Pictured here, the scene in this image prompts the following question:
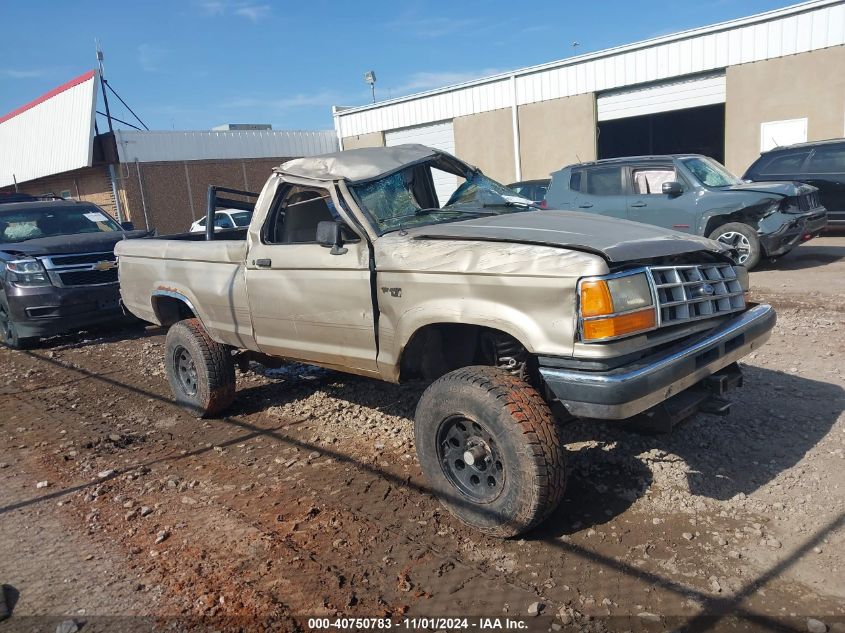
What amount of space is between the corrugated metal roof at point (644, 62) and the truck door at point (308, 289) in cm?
1441

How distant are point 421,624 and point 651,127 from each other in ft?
85.3

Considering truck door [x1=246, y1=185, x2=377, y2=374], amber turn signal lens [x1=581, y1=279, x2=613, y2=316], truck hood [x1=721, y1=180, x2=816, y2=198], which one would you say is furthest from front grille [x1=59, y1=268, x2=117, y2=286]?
truck hood [x1=721, y1=180, x2=816, y2=198]

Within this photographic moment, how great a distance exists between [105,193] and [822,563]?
88.2 feet

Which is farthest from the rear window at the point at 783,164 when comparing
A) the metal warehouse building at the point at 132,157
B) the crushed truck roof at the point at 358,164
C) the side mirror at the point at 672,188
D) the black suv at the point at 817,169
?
the metal warehouse building at the point at 132,157

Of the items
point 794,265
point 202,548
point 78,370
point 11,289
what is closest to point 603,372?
point 202,548

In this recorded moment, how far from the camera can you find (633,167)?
10312 millimetres

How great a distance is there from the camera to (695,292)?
11.4 feet

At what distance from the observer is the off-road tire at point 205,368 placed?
211 inches

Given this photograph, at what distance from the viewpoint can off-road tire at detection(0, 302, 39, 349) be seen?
28.7ft

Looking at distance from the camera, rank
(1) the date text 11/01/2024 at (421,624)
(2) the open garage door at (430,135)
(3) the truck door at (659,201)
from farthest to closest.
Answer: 1. (2) the open garage door at (430,135)
2. (3) the truck door at (659,201)
3. (1) the date text 11/01/2024 at (421,624)

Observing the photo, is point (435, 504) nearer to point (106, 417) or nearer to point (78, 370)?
point (106, 417)

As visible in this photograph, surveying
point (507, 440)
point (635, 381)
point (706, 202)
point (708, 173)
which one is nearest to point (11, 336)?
point (507, 440)

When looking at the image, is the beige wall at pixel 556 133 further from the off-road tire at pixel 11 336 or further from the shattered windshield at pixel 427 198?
the shattered windshield at pixel 427 198

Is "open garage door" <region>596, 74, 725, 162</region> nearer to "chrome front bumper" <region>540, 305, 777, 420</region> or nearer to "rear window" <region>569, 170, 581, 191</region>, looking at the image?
"rear window" <region>569, 170, 581, 191</region>
